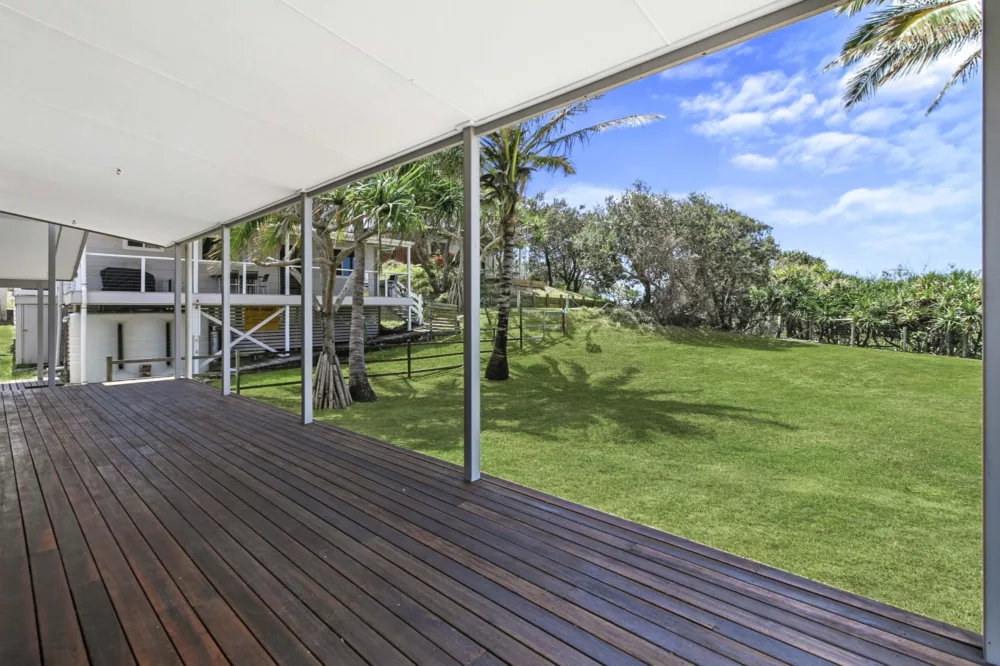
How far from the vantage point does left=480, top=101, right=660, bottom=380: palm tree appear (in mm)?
10234

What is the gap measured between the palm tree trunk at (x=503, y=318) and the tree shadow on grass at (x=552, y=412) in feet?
1.06

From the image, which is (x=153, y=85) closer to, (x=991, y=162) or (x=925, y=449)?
(x=991, y=162)

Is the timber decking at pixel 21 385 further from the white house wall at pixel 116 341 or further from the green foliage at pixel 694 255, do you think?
the green foliage at pixel 694 255

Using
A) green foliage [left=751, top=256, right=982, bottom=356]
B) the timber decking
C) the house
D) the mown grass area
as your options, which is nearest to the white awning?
the house

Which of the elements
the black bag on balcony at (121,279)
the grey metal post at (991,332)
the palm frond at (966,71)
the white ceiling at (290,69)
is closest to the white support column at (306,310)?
the white ceiling at (290,69)

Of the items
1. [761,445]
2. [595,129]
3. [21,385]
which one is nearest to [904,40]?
[595,129]

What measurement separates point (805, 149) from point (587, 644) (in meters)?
24.8

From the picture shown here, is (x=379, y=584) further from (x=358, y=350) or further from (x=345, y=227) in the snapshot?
(x=345, y=227)

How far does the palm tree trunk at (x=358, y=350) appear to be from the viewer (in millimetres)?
8539

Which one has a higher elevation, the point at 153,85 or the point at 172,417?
the point at 153,85

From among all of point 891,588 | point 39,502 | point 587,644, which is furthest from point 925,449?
point 39,502

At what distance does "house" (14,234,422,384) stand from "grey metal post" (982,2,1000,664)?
8733mm

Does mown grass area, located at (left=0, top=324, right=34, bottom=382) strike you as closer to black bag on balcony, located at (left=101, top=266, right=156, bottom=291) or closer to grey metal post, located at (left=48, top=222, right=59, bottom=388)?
black bag on balcony, located at (left=101, top=266, right=156, bottom=291)

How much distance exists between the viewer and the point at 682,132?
72.4 ft
